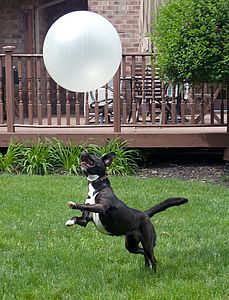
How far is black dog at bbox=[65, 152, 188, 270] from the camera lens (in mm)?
4234

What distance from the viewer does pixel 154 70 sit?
29.5 feet

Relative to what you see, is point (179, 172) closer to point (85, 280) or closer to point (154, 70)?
point (154, 70)

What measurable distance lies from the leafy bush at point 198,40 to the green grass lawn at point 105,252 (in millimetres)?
1388

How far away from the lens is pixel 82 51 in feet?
14.7

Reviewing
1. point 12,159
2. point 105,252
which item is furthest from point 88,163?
point 12,159

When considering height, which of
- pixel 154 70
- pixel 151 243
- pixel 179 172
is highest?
pixel 154 70

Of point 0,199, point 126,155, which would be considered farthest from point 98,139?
point 0,199

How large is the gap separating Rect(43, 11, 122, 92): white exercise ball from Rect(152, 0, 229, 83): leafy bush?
3157mm

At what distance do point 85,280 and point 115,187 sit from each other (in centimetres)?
328

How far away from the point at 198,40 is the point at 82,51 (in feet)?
11.1

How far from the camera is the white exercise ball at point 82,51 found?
14.6 feet

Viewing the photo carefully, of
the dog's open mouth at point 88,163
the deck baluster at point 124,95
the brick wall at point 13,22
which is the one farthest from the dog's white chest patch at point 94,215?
the brick wall at point 13,22

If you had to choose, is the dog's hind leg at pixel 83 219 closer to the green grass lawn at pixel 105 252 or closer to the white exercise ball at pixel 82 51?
the green grass lawn at pixel 105 252

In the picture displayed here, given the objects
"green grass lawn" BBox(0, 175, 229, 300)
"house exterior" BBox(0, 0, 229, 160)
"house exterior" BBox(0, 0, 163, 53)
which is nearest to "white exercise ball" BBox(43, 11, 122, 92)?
"green grass lawn" BBox(0, 175, 229, 300)
